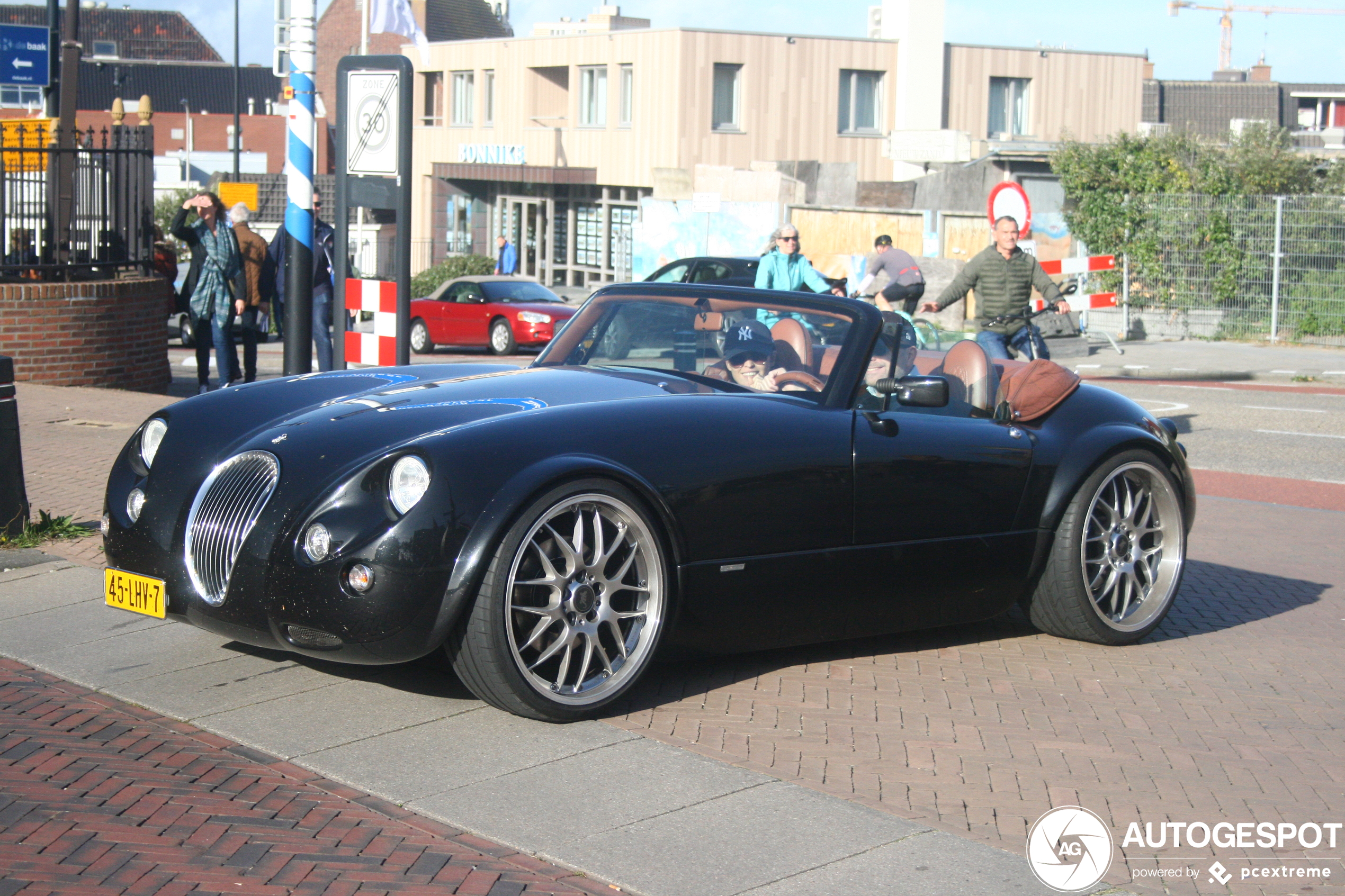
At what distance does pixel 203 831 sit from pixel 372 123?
544cm

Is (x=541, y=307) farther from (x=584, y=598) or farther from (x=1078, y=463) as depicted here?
(x=584, y=598)

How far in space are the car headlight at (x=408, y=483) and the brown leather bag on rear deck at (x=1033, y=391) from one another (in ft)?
8.10

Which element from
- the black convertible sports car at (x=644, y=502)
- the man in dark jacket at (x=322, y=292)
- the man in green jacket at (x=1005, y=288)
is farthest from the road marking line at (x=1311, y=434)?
the man in dark jacket at (x=322, y=292)

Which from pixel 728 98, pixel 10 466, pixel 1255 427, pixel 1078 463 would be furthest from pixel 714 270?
pixel 728 98

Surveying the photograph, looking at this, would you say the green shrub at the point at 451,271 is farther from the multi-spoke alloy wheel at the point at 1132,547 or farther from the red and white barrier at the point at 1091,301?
the multi-spoke alloy wheel at the point at 1132,547

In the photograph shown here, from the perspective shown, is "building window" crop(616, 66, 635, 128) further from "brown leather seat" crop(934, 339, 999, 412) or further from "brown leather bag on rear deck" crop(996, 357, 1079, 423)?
"brown leather seat" crop(934, 339, 999, 412)

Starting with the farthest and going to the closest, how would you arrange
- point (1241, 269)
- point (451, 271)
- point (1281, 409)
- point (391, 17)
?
1. point (451, 271)
2. point (391, 17)
3. point (1241, 269)
4. point (1281, 409)

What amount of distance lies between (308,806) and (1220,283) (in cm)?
2261

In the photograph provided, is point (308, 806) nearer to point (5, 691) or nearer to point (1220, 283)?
point (5, 691)

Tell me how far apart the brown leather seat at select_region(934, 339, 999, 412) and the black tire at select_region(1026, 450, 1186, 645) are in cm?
53

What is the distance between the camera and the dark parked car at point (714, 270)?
2028cm

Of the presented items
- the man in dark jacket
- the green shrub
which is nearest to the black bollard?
the man in dark jacket

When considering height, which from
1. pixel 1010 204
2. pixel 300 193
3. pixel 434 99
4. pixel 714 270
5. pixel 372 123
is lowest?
pixel 714 270

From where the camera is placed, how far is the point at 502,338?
24.8 m
